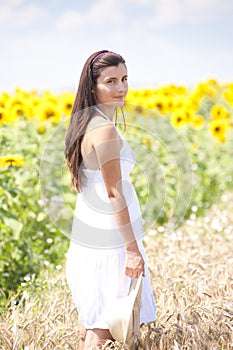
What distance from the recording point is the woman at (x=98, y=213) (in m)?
2.79

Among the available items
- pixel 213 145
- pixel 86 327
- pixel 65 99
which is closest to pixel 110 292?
pixel 86 327

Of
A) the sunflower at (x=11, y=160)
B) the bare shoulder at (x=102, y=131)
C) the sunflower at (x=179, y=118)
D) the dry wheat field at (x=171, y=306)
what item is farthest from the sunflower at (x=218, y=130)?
the bare shoulder at (x=102, y=131)

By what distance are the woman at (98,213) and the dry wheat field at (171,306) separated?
21 cm

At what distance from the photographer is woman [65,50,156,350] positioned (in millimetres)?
2791

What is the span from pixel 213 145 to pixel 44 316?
4.83m

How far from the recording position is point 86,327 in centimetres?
292

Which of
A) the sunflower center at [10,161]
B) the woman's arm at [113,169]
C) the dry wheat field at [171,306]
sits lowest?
the dry wheat field at [171,306]

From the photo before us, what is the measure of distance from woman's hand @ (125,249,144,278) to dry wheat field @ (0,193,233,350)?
0.38 meters

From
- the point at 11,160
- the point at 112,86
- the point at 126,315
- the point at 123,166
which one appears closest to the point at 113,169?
the point at 123,166

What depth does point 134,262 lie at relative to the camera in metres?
2.74

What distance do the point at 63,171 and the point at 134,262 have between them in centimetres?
289

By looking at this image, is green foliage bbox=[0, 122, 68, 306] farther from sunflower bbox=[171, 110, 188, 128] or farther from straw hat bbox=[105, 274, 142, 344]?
sunflower bbox=[171, 110, 188, 128]

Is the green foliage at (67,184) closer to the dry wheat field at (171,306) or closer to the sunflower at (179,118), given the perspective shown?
the sunflower at (179,118)

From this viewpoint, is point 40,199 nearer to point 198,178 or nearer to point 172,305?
point 172,305
